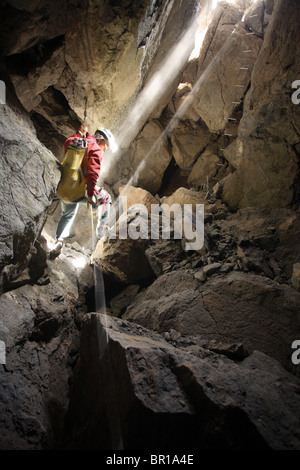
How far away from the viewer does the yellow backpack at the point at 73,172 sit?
15.3 ft

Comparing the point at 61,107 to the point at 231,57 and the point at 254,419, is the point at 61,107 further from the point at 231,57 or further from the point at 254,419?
the point at 254,419

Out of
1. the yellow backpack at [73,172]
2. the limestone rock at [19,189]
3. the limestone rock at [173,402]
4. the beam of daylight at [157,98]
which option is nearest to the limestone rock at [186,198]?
the beam of daylight at [157,98]

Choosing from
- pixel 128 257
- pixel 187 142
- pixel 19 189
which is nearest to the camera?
pixel 19 189

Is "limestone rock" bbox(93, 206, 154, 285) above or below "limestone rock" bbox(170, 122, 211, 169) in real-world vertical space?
below

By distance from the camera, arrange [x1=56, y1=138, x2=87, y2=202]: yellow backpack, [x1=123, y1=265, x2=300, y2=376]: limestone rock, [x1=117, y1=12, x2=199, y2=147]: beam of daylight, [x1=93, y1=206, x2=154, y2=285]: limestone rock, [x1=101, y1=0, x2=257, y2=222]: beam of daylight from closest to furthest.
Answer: [x1=123, y1=265, x2=300, y2=376]: limestone rock < [x1=56, y1=138, x2=87, y2=202]: yellow backpack < [x1=93, y1=206, x2=154, y2=285]: limestone rock < [x1=117, y1=12, x2=199, y2=147]: beam of daylight < [x1=101, y1=0, x2=257, y2=222]: beam of daylight

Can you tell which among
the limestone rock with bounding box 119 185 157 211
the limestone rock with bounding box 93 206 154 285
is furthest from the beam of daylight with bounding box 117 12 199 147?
the limestone rock with bounding box 93 206 154 285

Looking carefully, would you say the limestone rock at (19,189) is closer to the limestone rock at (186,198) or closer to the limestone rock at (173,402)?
the limestone rock at (173,402)

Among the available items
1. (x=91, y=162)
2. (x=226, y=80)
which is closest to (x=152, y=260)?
(x=91, y=162)

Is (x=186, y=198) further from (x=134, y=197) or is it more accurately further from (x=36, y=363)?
(x=36, y=363)

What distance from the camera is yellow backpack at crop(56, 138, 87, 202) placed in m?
4.67

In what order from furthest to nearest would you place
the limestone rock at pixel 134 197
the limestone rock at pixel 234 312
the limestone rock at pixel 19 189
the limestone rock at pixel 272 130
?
the limestone rock at pixel 134 197 < the limestone rock at pixel 272 130 < the limestone rock at pixel 234 312 < the limestone rock at pixel 19 189

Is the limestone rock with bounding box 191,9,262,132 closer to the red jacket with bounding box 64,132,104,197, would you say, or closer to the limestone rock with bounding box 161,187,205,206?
the limestone rock with bounding box 161,187,205,206

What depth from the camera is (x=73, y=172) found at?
15.5 feet

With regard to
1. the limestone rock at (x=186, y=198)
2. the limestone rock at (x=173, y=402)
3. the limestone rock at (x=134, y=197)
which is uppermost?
the limestone rock at (x=134, y=197)
